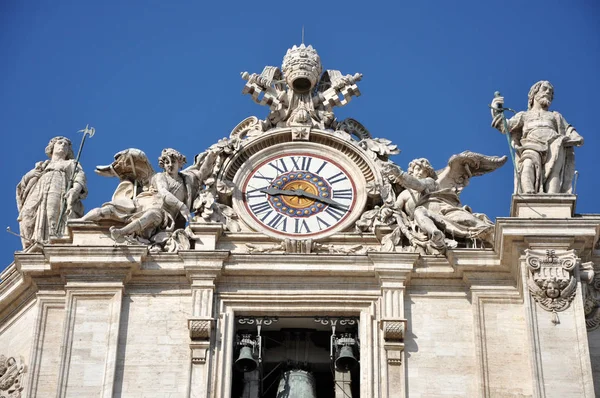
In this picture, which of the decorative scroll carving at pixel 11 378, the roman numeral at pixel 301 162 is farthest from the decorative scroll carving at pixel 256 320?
the decorative scroll carving at pixel 11 378

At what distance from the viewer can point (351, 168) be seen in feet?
93.1

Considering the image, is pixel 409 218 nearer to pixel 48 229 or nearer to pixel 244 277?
pixel 244 277

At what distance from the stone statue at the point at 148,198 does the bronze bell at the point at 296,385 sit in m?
2.57

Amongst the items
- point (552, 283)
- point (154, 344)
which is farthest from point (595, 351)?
point (154, 344)

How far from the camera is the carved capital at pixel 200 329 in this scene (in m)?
26.1

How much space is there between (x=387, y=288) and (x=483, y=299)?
1.23m

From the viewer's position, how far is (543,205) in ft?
87.8

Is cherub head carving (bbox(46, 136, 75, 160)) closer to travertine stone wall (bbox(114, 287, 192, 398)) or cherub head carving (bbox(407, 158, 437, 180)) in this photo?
travertine stone wall (bbox(114, 287, 192, 398))

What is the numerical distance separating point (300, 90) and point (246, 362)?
4.73 meters

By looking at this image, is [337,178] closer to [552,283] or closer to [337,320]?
[337,320]

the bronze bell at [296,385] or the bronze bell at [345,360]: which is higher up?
the bronze bell at [345,360]

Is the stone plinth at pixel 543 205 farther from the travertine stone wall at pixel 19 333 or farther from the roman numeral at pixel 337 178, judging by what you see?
the travertine stone wall at pixel 19 333

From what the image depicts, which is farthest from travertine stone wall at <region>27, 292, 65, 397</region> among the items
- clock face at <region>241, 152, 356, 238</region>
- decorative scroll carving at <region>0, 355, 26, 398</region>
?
clock face at <region>241, 152, 356, 238</region>

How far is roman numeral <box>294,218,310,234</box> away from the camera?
90.6 ft
